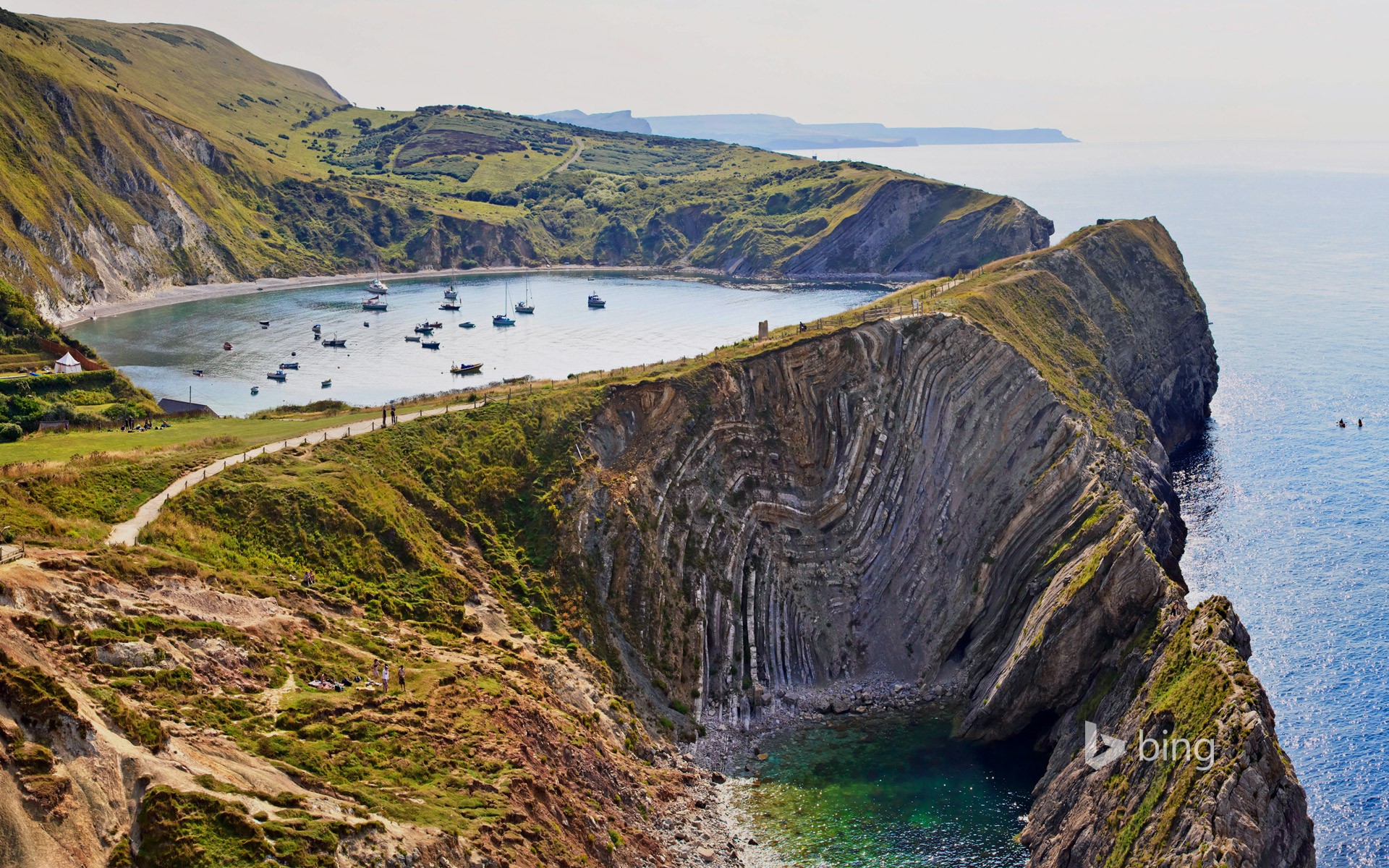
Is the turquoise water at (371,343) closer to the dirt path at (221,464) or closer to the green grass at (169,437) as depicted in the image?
the green grass at (169,437)

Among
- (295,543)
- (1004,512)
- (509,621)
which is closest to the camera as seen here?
(295,543)

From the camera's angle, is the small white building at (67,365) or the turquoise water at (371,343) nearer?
the small white building at (67,365)

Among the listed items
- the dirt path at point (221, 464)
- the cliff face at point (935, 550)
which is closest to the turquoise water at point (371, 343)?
the dirt path at point (221, 464)

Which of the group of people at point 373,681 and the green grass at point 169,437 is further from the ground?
the green grass at point 169,437

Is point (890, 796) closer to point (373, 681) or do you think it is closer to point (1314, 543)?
point (373, 681)

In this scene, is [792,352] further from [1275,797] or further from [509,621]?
[1275,797]

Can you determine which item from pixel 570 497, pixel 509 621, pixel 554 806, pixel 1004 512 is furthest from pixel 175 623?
pixel 1004 512
